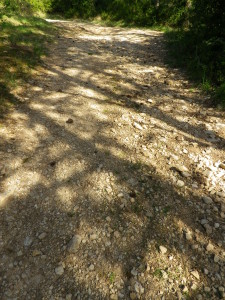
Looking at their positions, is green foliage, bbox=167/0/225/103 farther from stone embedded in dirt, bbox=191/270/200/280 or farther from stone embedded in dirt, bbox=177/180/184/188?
stone embedded in dirt, bbox=191/270/200/280

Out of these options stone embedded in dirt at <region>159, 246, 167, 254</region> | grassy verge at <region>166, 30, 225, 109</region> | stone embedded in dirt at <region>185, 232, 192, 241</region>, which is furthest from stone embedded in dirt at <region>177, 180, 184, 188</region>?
grassy verge at <region>166, 30, 225, 109</region>

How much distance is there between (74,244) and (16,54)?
5.38 meters

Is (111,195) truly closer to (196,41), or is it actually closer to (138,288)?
(138,288)

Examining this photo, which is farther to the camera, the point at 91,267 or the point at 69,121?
the point at 69,121

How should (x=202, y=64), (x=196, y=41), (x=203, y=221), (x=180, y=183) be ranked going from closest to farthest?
(x=203, y=221)
(x=180, y=183)
(x=202, y=64)
(x=196, y=41)

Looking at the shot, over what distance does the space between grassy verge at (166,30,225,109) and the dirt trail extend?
0.37 metres

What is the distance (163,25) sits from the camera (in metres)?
13.9

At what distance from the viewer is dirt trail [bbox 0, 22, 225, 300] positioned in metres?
2.15

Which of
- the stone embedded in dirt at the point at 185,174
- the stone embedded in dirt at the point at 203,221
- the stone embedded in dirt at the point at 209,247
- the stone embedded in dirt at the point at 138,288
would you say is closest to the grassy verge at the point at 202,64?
the stone embedded in dirt at the point at 185,174

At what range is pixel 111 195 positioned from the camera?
2.88 meters

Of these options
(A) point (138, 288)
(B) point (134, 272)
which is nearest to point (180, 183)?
(B) point (134, 272)

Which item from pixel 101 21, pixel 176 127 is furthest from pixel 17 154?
pixel 101 21

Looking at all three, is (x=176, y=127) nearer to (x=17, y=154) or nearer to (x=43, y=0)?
(x=17, y=154)

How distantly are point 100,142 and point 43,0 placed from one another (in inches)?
766
